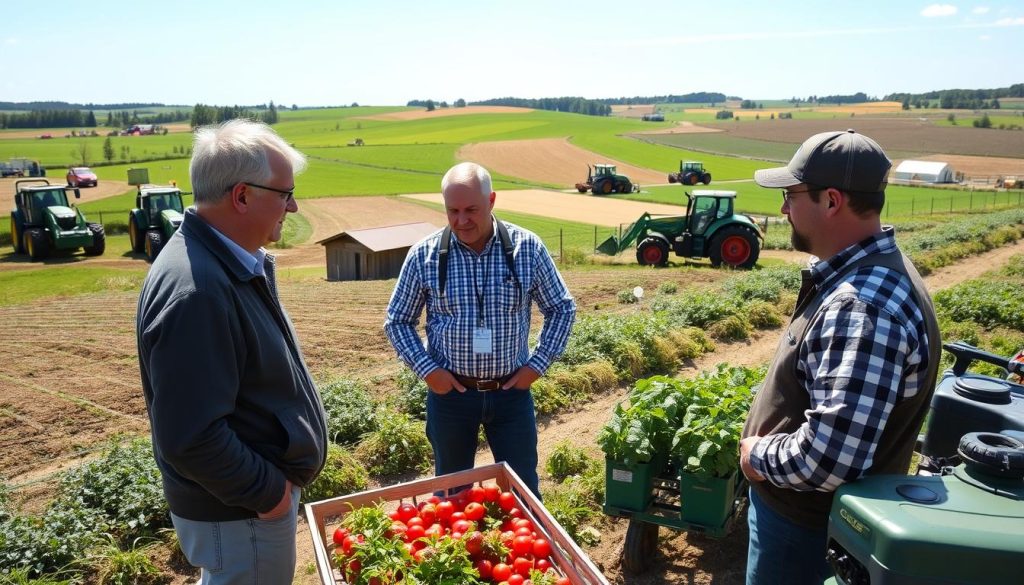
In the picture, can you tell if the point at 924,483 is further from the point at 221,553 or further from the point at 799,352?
the point at 221,553

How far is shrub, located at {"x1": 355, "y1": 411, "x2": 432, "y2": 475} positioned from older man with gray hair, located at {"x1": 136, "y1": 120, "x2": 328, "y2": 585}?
3081mm

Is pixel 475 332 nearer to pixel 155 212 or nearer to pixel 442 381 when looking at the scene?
pixel 442 381

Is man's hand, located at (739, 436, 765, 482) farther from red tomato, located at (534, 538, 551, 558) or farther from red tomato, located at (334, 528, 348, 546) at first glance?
red tomato, located at (334, 528, 348, 546)

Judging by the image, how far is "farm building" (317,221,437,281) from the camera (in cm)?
2134

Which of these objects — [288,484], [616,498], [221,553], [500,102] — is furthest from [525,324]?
[500,102]

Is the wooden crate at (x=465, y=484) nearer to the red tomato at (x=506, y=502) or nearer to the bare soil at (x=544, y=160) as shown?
the red tomato at (x=506, y=502)

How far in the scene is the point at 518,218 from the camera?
3534 centimetres

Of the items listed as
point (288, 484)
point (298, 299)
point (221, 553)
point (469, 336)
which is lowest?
point (298, 299)

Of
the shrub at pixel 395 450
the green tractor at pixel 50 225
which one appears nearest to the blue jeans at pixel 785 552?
the shrub at pixel 395 450

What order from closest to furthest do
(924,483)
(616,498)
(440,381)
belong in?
1. (924,483)
2. (440,381)
3. (616,498)

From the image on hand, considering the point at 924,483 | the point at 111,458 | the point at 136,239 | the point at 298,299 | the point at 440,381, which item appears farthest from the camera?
the point at 136,239

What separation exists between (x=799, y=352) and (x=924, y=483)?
1.85 ft

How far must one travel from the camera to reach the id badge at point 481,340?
3.94m

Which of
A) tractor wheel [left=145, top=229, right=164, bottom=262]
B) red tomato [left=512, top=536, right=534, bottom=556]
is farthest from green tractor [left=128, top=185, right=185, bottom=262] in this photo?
red tomato [left=512, top=536, right=534, bottom=556]
